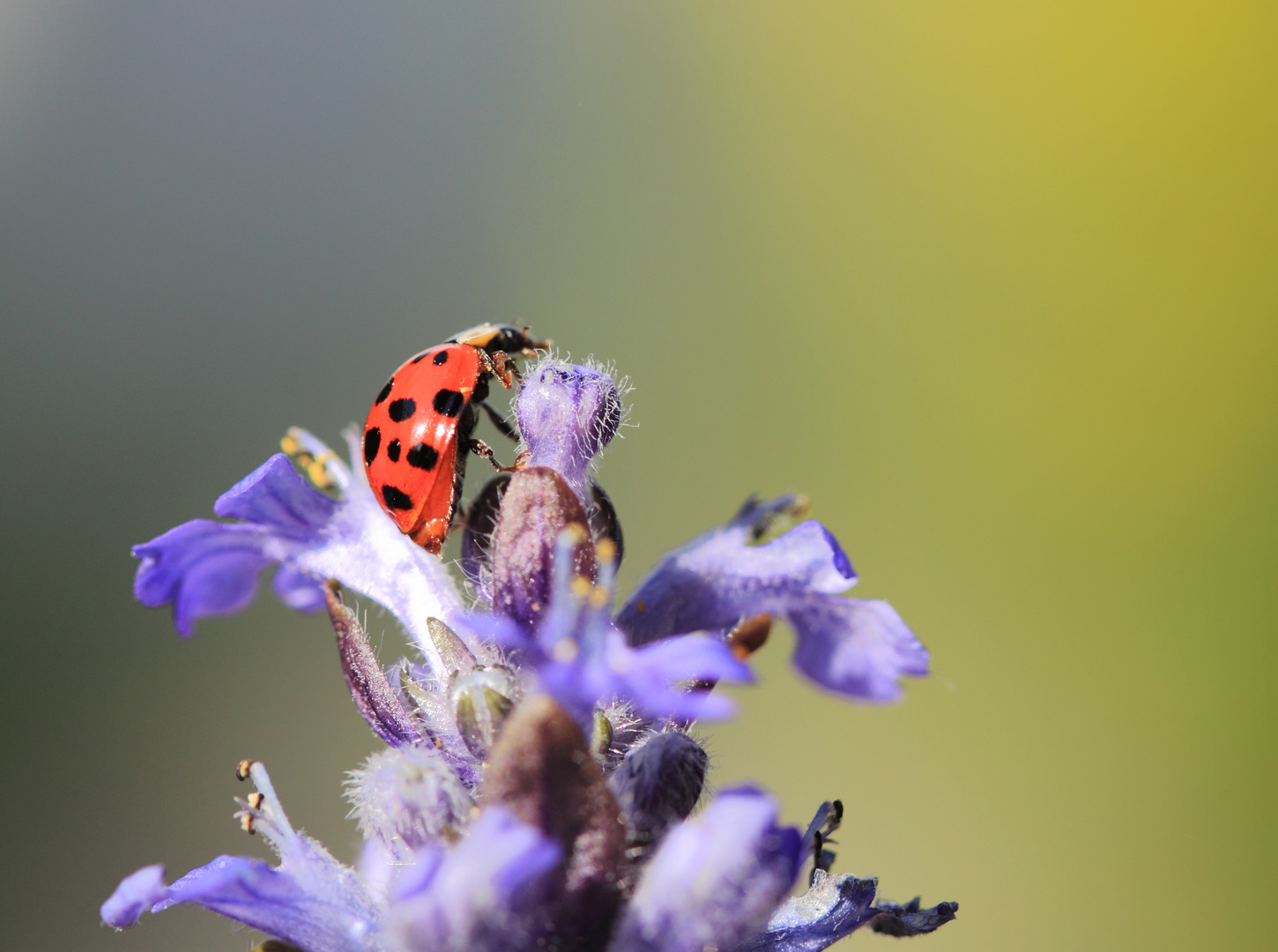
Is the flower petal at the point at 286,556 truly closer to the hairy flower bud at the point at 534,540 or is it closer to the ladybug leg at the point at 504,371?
the hairy flower bud at the point at 534,540

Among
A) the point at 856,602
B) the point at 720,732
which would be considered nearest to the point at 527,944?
the point at 856,602

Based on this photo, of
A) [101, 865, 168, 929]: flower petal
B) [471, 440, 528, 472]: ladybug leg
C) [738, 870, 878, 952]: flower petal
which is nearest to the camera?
[101, 865, 168, 929]: flower petal

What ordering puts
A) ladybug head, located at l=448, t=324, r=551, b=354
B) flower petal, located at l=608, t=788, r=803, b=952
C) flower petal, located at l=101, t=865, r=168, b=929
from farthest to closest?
ladybug head, located at l=448, t=324, r=551, b=354, flower petal, located at l=101, t=865, r=168, b=929, flower petal, located at l=608, t=788, r=803, b=952

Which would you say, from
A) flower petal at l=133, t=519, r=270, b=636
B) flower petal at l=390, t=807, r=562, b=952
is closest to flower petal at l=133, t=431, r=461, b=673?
flower petal at l=133, t=519, r=270, b=636

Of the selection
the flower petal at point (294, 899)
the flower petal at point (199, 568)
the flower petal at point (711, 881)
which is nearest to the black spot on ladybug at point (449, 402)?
the flower petal at point (199, 568)

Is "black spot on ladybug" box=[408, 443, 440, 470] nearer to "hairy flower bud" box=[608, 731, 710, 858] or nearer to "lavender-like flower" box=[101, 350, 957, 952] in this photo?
"lavender-like flower" box=[101, 350, 957, 952]

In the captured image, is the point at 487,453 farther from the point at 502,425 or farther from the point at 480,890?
the point at 480,890

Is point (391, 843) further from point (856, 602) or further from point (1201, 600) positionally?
point (1201, 600)
